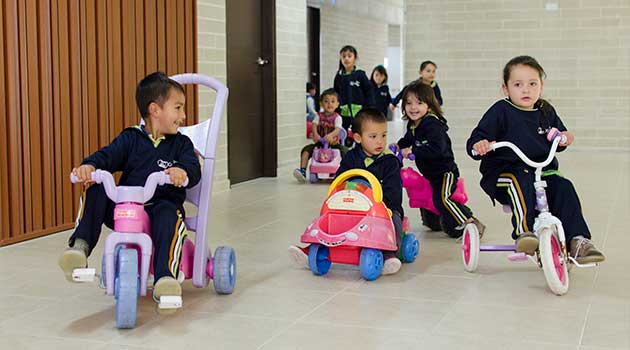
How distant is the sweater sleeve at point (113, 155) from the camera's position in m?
3.64

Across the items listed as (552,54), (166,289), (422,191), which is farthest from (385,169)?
(552,54)

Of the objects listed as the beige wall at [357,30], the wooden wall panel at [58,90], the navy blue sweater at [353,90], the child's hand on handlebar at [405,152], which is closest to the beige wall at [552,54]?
the navy blue sweater at [353,90]

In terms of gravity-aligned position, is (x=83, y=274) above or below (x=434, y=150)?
below

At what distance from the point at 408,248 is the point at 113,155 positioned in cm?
168

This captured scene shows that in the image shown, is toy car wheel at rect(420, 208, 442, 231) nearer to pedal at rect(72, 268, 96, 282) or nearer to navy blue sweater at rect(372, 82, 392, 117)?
pedal at rect(72, 268, 96, 282)

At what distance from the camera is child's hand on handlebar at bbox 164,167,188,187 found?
344 centimetres

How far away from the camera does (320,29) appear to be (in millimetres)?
17625

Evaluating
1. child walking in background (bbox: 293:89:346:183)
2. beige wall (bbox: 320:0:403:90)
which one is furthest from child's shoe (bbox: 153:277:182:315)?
beige wall (bbox: 320:0:403:90)

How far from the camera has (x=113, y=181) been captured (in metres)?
3.41

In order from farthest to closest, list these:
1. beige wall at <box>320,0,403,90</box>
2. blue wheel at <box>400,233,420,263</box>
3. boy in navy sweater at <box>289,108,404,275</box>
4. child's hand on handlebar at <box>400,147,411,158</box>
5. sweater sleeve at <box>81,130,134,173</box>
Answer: beige wall at <box>320,0,403,90</box>
child's hand on handlebar at <box>400,147,411,158</box>
blue wheel at <box>400,233,420,263</box>
boy in navy sweater at <box>289,108,404,275</box>
sweater sleeve at <box>81,130,134,173</box>

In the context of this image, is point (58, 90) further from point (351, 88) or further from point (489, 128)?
point (351, 88)

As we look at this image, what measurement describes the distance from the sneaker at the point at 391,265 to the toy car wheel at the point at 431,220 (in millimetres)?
1355

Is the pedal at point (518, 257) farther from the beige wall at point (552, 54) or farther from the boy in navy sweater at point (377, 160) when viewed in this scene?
the beige wall at point (552, 54)

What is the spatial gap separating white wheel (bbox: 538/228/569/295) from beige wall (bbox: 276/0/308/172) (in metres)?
5.34
